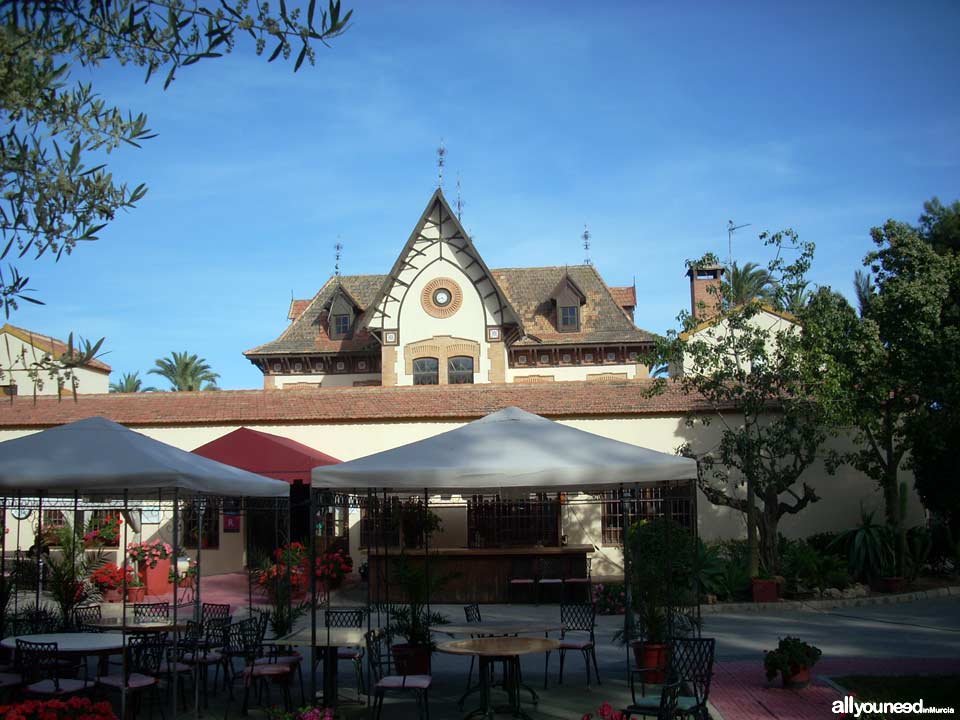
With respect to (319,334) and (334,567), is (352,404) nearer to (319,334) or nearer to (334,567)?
(334,567)

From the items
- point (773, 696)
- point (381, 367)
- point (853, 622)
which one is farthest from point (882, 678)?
point (381, 367)

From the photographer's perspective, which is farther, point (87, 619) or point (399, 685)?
point (87, 619)

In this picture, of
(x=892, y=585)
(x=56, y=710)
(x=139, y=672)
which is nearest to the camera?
(x=56, y=710)

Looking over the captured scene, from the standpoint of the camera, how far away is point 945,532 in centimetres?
1923

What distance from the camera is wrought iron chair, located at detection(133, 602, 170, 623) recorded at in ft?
35.5

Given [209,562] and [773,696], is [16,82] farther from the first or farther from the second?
[209,562]

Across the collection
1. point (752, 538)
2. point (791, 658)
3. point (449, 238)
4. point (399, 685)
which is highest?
point (449, 238)

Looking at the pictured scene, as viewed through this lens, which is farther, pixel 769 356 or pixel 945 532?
pixel 945 532

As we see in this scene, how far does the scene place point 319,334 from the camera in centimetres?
3450

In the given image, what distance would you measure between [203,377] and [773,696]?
53879 millimetres

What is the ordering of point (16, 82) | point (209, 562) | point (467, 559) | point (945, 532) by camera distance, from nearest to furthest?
point (16, 82) < point (467, 559) < point (945, 532) < point (209, 562)

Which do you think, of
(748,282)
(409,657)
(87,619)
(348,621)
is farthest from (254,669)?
(748,282)

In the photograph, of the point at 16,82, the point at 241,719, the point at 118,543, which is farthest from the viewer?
the point at 118,543

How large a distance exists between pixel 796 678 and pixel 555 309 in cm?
2505
